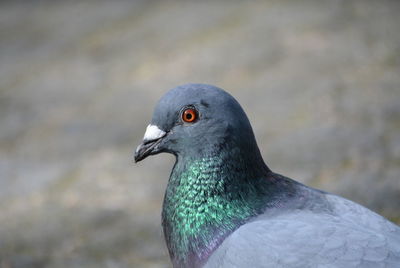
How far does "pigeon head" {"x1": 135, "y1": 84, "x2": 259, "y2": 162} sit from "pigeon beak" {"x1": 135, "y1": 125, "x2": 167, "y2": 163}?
0.02 m

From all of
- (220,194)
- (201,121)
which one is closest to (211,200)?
(220,194)

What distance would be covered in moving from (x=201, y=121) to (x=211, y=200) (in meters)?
0.40

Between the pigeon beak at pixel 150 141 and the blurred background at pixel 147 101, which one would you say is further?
the blurred background at pixel 147 101

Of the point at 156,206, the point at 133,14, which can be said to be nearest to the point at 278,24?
the point at 133,14

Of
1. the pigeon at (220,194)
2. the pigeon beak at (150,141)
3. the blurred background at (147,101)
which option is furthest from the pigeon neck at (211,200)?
the blurred background at (147,101)

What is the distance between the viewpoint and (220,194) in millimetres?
3531

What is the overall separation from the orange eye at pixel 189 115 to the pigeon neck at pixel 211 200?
0.64 ft

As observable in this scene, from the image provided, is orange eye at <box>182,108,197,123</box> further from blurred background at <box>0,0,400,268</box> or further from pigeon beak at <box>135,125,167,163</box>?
blurred background at <box>0,0,400,268</box>

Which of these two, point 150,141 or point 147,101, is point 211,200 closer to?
point 150,141

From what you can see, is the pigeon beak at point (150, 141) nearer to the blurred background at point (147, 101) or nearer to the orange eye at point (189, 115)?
the orange eye at point (189, 115)

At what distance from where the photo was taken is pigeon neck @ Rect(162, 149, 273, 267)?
137 inches

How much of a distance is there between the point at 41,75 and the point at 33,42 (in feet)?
3.06

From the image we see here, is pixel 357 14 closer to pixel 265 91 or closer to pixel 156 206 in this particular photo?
pixel 265 91

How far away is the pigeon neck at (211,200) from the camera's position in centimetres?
347
